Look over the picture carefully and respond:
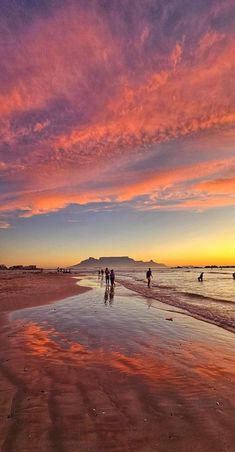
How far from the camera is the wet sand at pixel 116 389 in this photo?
460 centimetres

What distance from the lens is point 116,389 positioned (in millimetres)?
6562

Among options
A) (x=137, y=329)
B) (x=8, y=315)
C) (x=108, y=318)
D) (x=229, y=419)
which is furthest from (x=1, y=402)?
(x=8, y=315)

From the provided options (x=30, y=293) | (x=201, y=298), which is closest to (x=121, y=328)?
(x=201, y=298)

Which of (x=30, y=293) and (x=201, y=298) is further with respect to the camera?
(x=30, y=293)

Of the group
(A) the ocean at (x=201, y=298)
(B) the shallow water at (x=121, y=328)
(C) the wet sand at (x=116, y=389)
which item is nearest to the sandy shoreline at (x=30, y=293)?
(B) the shallow water at (x=121, y=328)

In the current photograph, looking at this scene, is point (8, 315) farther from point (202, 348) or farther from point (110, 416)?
point (110, 416)

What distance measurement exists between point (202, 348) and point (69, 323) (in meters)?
6.42

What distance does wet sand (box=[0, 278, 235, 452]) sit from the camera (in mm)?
4602

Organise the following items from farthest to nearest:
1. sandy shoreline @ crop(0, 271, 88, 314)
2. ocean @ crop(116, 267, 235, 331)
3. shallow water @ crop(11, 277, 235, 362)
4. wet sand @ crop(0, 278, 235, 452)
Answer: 1. sandy shoreline @ crop(0, 271, 88, 314)
2. ocean @ crop(116, 267, 235, 331)
3. shallow water @ crop(11, 277, 235, 362)
4. wet sand @ crop(0, 278, 235, 452)

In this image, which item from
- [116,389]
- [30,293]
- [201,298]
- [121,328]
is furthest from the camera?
[30,293]

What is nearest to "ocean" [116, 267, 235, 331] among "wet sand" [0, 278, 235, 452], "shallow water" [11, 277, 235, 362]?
"shallow water" [11, 277, 235, 362]

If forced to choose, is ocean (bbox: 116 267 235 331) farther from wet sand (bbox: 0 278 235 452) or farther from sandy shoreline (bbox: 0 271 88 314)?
sandy shoreline (bbox: 0 271 88 314)

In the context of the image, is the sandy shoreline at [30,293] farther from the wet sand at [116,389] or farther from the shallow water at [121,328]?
the wet sand at [116,389]

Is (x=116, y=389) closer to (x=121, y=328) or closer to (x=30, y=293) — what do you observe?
(x=121, y=328)
